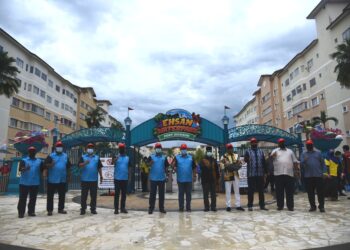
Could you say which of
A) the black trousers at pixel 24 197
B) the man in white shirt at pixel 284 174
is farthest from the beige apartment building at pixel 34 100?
the man in white shirt at pixel 284 174

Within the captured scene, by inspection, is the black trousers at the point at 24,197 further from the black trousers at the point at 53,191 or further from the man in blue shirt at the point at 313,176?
the man in blue shirt at the point at 313,176

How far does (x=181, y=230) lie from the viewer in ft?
19.8

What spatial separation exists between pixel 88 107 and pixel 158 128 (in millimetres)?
48995

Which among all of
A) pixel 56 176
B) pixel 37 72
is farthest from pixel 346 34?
pixel 37 72

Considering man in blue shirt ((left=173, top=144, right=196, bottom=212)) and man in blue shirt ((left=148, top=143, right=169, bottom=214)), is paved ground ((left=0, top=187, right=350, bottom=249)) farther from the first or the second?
man in blue shirt ((left=173, top=144, right=196, bottom=212))

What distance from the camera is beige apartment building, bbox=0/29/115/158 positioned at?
32.8 metres

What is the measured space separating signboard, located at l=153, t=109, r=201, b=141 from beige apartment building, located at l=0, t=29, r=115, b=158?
58.0 ft

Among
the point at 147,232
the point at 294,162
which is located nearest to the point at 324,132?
the point at 294,162

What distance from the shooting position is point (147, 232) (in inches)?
233

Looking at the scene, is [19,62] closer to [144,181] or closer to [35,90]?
[35,90]

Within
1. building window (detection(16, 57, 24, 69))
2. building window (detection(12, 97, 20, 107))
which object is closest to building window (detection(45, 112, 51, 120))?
building window (detection(12, 97, 20, 107))

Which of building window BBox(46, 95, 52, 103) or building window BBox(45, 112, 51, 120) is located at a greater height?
building window BBox(46, 95, 52, 103)

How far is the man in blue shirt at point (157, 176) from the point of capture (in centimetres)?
842

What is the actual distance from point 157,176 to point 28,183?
3.48 metres
